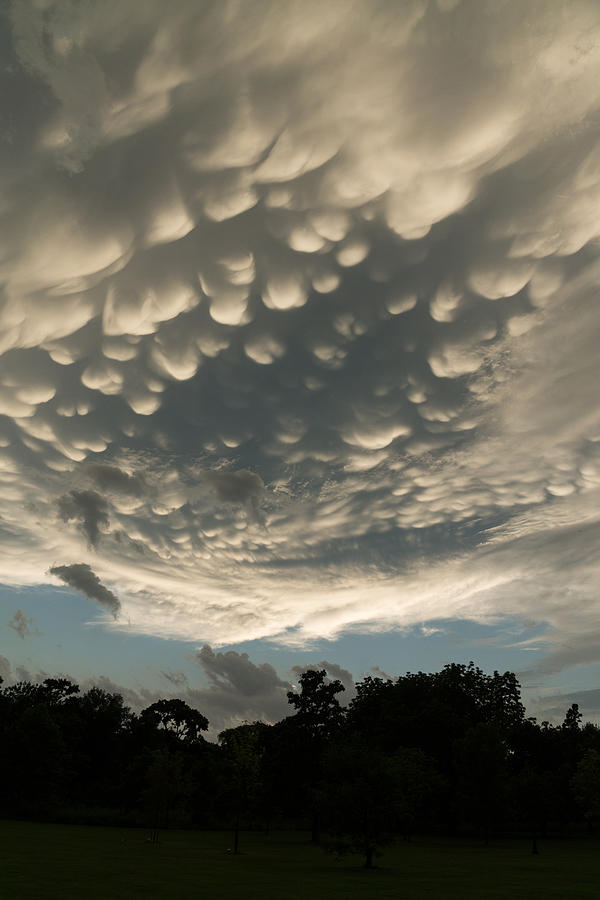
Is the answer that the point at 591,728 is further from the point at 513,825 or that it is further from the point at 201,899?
the point at 201,899

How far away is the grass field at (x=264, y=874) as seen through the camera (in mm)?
27375

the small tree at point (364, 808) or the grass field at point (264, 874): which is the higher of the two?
the small tree at point (364, 808)

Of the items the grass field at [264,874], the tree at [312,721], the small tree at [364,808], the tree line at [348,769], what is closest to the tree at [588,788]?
the tree line at [348,769]

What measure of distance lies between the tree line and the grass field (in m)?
3.83

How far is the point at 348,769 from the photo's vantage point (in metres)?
45.4

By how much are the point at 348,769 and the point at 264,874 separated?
419 inches

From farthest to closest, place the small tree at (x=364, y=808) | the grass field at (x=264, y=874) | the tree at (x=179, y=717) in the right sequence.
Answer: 1. the tree at (x=179, y=717)
2. the small tree at (x=364, y=808)
3. the grass field at (x=264, y=874)

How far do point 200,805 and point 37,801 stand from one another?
26.7 m

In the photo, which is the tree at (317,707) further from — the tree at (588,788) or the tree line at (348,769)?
the tree at (588,788)

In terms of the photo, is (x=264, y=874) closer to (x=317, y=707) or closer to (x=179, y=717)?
(x=317, y=707)

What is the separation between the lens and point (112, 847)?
170ft

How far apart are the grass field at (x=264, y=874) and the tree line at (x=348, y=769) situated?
3829mm

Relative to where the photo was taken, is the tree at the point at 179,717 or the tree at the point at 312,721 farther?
the tree at the point at 179,717

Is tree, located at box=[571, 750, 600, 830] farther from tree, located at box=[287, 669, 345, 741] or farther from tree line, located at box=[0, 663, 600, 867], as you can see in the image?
tree, located at box=[287, 669, 345, 741]
